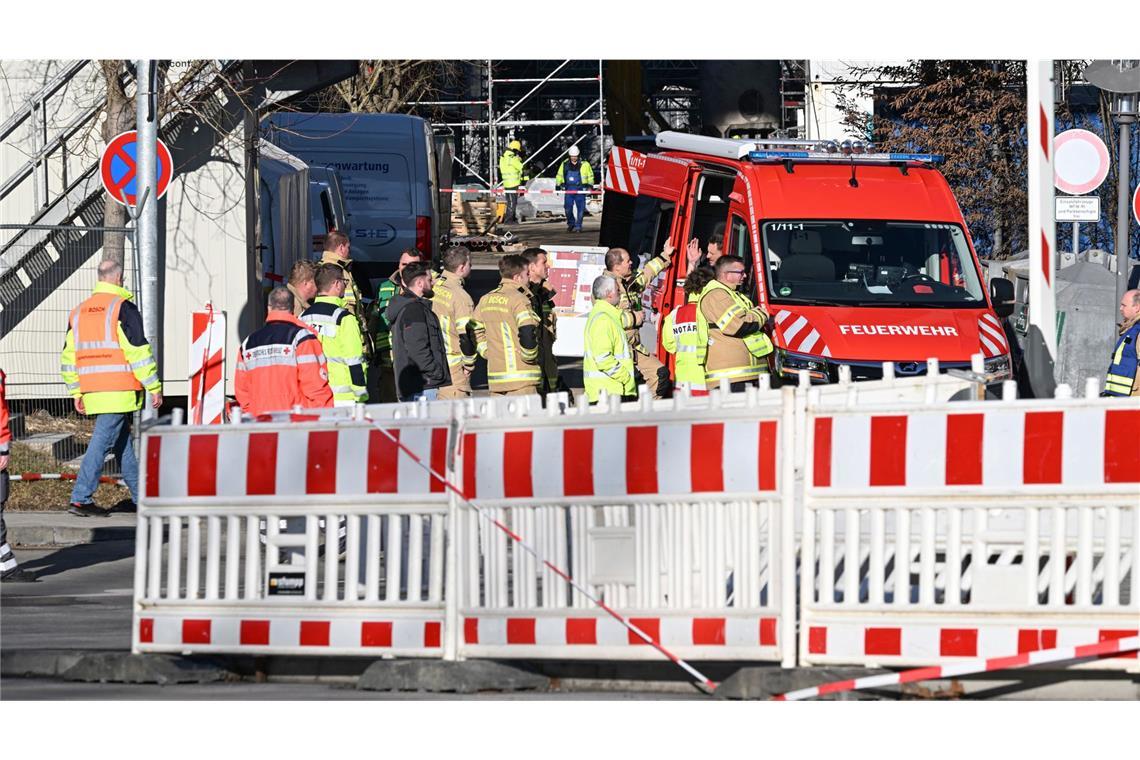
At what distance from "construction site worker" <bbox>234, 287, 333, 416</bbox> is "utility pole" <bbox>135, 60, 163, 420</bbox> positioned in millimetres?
4132

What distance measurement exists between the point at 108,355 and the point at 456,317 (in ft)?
9.30

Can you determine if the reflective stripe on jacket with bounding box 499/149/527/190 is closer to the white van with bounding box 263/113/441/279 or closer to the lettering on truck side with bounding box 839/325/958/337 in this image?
the white van with bounding box 263/113/441/279

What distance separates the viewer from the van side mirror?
14406 millimetres

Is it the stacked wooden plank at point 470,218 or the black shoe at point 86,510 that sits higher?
the stacked wooden plank at point 470,218

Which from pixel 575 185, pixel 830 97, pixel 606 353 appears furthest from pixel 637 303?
pixel 575 185

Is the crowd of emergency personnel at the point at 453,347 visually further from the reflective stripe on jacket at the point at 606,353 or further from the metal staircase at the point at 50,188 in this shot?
the metal staircase at the point at 50,188

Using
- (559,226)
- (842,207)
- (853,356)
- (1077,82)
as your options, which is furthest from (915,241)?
(559,226)

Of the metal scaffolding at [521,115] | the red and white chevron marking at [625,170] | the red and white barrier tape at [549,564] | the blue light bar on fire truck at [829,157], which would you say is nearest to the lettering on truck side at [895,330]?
the blue light bar on fire truck at [829,157]

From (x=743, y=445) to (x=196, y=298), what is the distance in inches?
440

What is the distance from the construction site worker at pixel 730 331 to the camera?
12.8m

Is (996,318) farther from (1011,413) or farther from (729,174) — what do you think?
(1011,413)

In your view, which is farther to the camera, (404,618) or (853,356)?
(853,356)

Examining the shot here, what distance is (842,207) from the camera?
15.0m

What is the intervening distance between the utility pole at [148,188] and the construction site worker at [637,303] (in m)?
3.82
